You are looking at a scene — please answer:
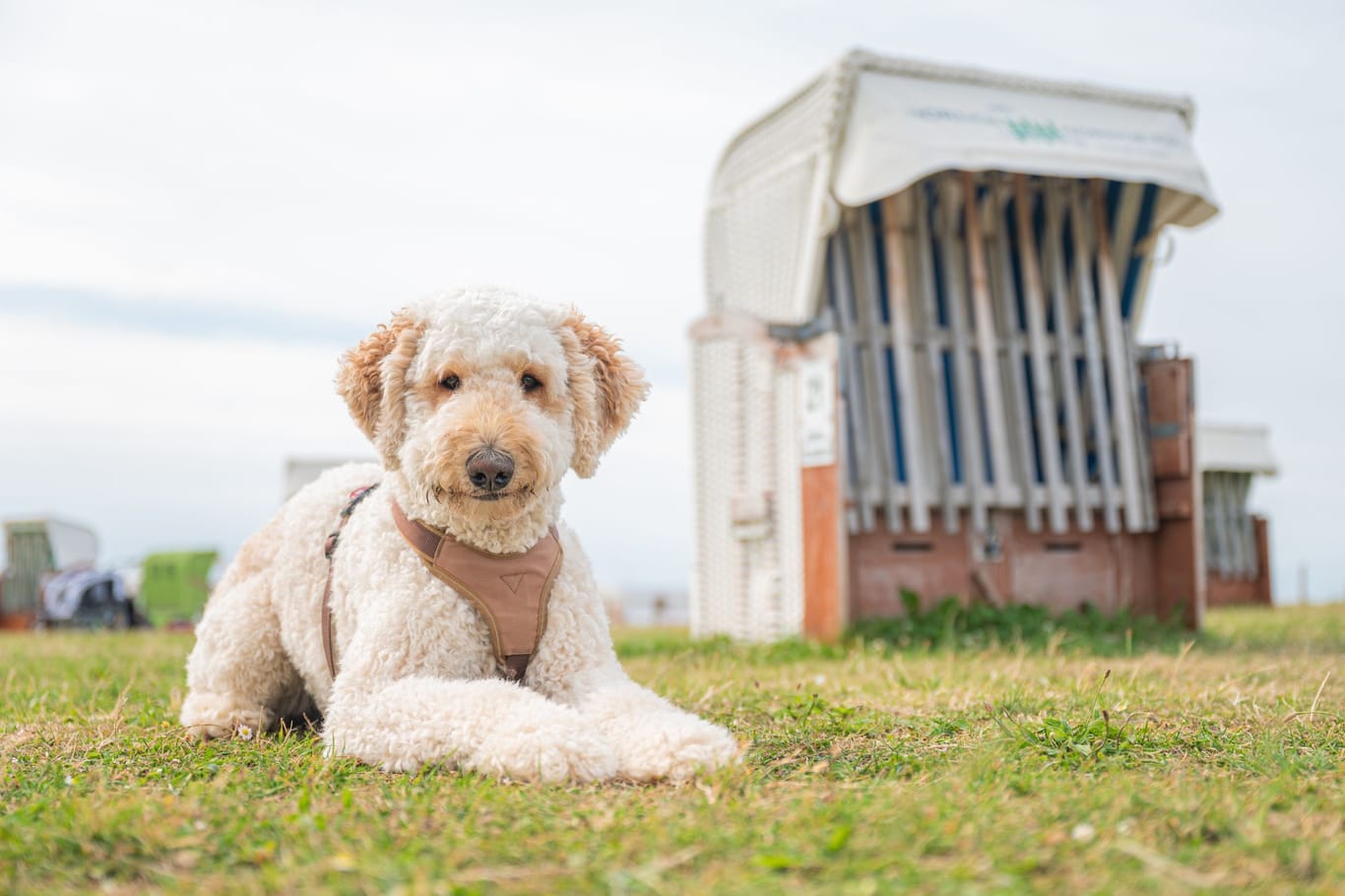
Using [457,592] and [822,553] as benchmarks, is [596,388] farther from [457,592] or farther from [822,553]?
[822,553]

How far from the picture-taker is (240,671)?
3.65m

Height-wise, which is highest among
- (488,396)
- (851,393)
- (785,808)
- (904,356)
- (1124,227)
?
(1124,227)

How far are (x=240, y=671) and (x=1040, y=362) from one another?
19.2 ft

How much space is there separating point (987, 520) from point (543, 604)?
5.17 m

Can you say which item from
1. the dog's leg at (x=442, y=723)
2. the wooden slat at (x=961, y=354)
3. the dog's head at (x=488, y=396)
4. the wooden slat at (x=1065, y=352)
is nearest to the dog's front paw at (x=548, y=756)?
the dog's leg at (x=442, y=723)

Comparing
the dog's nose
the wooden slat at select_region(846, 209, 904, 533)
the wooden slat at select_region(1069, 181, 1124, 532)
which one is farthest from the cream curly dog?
the wooden slat at select_region(1069, 181, 1124, 532)

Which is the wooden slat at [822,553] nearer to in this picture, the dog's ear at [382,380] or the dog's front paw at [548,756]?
the dog's ear at [382,380]

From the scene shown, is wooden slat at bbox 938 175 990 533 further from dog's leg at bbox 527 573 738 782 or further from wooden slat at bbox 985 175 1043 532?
dog's leg at bbox 527 573 738 782

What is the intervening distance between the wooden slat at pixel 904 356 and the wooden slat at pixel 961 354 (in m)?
0.28

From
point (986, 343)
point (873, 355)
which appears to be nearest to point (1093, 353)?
point (986, 343)

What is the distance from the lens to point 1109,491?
786cm

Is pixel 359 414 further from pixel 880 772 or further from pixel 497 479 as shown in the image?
pixel 880 772

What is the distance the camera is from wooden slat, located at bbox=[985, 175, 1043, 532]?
773 cm

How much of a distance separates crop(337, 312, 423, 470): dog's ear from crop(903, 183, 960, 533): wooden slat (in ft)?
16.3
